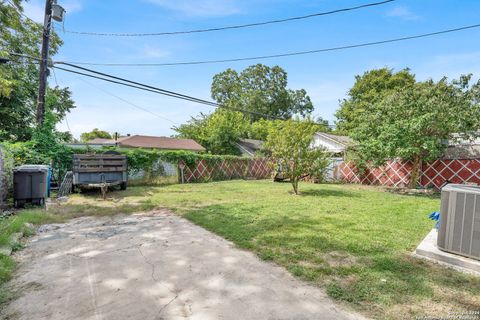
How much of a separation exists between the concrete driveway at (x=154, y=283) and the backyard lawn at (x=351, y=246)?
13.0 inches

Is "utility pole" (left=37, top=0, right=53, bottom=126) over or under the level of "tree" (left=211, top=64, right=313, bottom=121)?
under

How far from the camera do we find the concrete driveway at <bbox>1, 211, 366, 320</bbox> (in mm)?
2176

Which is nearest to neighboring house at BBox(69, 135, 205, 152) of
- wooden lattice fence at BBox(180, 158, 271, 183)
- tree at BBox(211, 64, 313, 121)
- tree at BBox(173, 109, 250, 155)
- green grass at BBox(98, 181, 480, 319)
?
tree at BBox(173, 109, 250, 155)

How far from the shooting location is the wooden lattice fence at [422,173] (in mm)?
11336

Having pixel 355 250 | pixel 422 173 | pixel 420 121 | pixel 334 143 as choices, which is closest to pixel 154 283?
pixel 355 250

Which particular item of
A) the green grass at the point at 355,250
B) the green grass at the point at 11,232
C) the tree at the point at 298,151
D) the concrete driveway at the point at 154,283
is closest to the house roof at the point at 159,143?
the tree at the point at 298,151

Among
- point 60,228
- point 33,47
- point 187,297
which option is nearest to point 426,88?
point 187,297

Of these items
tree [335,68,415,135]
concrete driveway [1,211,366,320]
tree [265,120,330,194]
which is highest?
tree [335,68,415,135]

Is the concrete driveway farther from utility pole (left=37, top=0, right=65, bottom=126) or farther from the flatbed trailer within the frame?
utility pole (left=37, top=0, right=65, bottom=126)

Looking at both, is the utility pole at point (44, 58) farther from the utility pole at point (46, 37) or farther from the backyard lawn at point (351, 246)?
the backyard lawn at point (351, 246)

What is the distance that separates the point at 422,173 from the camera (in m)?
12.7

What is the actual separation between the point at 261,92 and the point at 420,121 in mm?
30401

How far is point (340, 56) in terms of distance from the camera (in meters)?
10.1

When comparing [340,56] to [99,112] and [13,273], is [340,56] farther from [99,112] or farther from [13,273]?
[99,112]
